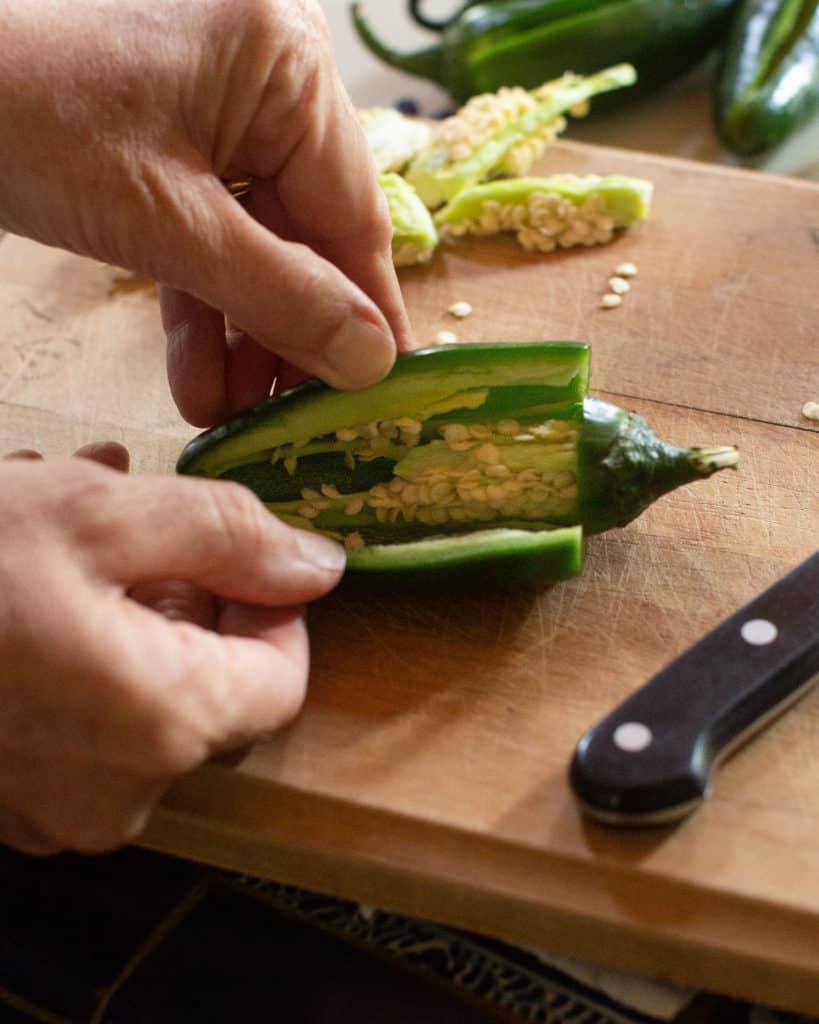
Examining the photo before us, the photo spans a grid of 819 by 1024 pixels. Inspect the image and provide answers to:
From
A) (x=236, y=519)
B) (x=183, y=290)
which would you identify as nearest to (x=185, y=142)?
(x=183, y=290)

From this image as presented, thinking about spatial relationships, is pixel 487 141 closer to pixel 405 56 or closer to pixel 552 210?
pixel 552 210

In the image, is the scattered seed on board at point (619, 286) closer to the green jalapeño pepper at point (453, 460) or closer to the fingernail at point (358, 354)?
the green jalapeño pepper at point (453, 460)

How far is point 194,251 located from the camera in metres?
1.43

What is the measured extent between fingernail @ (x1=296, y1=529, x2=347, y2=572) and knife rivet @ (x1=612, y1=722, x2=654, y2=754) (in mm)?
404

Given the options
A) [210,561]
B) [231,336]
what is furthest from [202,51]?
[210,561]

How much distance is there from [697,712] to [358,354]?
616mm

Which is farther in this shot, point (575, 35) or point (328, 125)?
point (575, 35)

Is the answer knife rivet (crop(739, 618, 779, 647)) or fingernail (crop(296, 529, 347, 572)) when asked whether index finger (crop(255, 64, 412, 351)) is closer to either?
fingernail (crop(296, 529, 347, 572))

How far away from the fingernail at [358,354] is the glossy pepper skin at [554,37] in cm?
139

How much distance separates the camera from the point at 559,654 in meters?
1.55

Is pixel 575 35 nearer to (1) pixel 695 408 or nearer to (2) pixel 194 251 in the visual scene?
(1) pixel 695 408

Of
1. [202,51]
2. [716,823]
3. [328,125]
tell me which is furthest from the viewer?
[328,125]

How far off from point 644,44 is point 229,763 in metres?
2.06

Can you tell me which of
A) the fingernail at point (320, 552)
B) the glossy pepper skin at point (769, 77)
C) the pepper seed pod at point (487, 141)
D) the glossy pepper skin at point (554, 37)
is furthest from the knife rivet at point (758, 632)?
the glossy pepper skin at point (554, 37)
